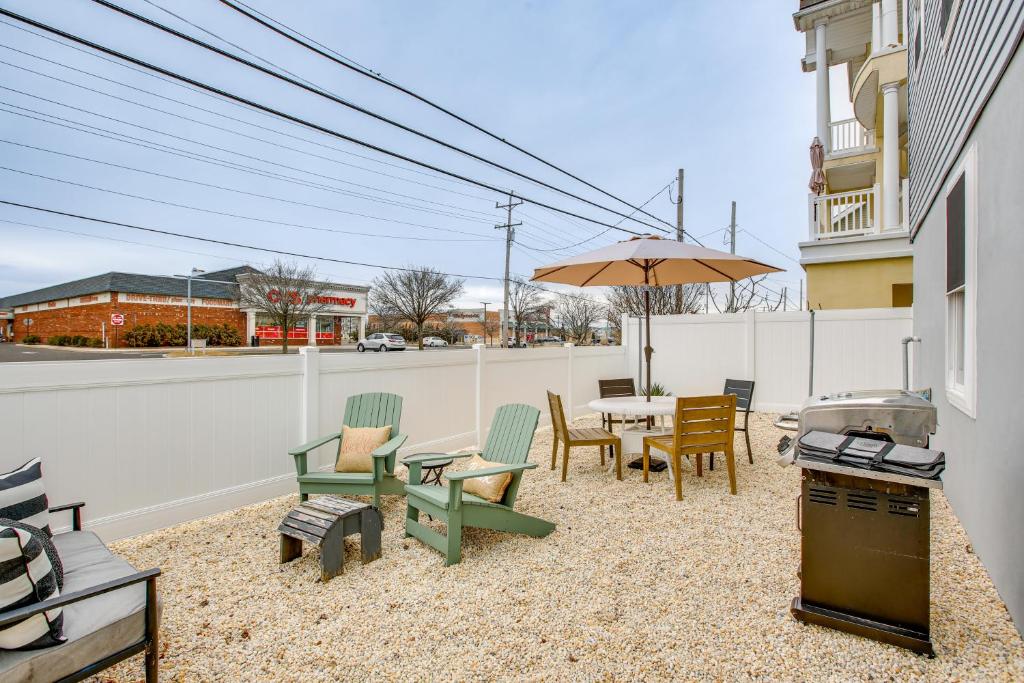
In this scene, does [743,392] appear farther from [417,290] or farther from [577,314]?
[577,314]

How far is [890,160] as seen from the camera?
342 inches

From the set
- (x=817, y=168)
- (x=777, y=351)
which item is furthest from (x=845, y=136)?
(x=777, y=351)

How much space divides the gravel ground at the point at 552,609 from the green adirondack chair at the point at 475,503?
117 mm

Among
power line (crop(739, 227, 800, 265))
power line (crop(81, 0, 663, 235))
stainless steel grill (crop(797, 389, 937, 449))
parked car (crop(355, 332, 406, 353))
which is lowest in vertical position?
stainless steel grill (crop(797, 389, 937, 449))

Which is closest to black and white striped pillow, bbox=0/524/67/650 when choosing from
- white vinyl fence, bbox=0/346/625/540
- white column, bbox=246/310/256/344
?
white vinyl fence, bbox=0/346/625/540

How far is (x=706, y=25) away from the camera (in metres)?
8.80

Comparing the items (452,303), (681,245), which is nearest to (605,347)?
(681,245)

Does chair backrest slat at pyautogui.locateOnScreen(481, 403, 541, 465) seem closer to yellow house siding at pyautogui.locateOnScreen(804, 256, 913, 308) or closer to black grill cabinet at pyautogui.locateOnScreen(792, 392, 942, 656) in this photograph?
black grill cabinet at pyautogui.locateOnScreen(792, 392, 942, 656)

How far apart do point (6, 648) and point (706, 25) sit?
11.1 m

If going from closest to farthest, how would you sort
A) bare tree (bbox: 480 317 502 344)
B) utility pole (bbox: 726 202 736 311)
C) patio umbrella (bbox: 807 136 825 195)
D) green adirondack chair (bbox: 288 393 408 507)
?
green adirondack chair (bbox: 288 393 408 507) < patio umbrella (bbox: 807 136 825 195) < utility pole (bbox: 726 202 736 311) < bare tree (bbox: 480 317 502 344)

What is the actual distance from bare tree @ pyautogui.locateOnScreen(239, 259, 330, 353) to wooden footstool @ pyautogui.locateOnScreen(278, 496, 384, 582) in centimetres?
2652

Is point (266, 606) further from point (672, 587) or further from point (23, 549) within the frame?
point (672, 587)

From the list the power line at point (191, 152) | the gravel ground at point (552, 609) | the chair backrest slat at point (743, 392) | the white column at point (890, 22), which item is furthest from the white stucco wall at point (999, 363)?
the power line at point (191, 152)

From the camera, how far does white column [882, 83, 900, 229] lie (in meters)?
8.53
